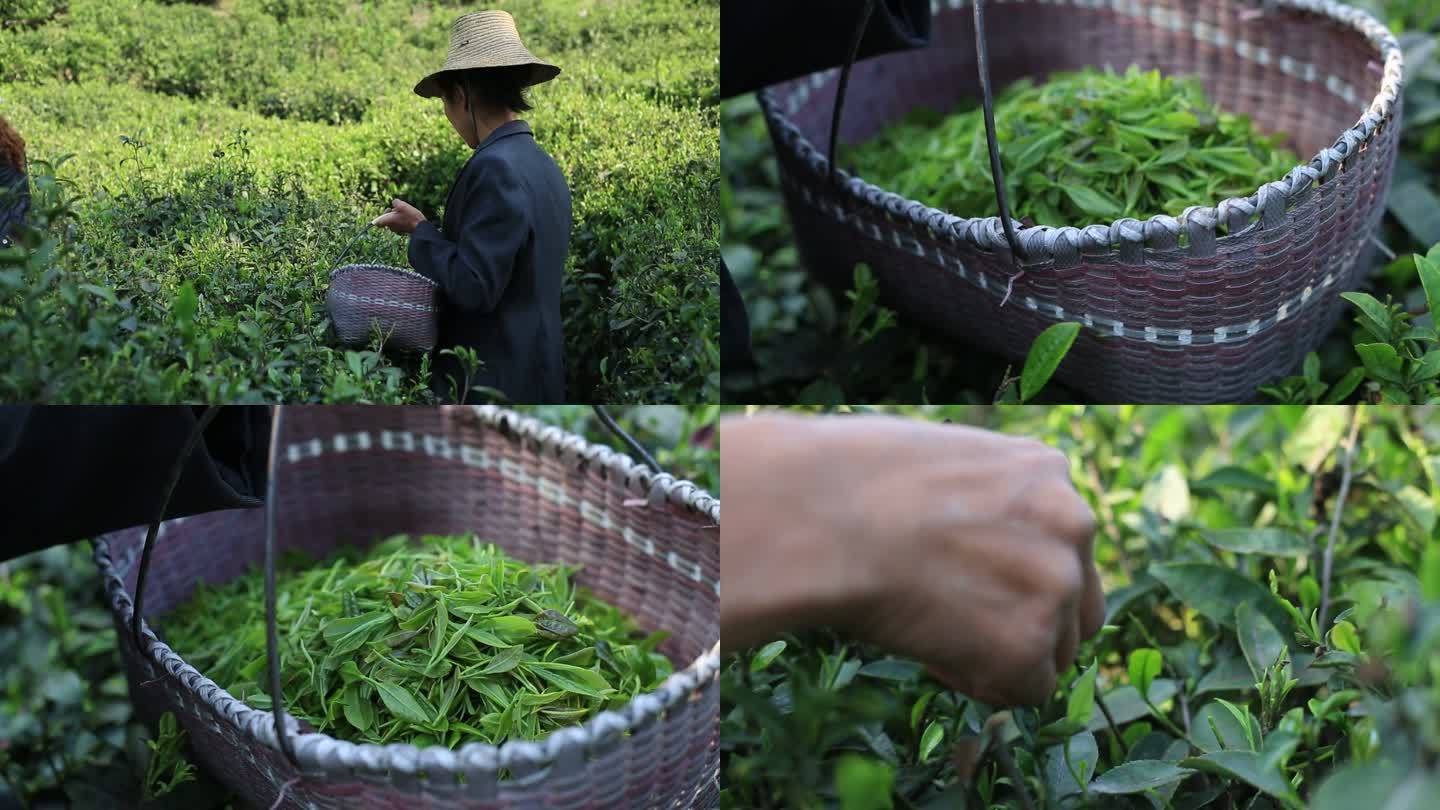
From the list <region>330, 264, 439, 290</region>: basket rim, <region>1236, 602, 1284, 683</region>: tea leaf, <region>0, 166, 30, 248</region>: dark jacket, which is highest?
<region>0, 166, 30, 248</region>: dark jacket

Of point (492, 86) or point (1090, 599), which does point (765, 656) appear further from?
point (492, 86)

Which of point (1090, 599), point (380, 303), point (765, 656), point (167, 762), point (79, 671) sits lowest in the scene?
point (79, 671)

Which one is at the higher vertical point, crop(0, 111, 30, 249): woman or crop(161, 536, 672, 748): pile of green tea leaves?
crop(0, 111, 30, 249): woman

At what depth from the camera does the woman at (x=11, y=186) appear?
3.08 ft

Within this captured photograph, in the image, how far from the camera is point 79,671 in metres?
1.31

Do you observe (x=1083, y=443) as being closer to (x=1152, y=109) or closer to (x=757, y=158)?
(x=1152, y=109)

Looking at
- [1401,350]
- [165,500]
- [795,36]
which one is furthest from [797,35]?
[165,500]

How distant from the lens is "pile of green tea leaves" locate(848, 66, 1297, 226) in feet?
3.74

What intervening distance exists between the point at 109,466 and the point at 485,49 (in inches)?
19.0

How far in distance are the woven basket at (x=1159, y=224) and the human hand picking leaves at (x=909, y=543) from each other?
382mm

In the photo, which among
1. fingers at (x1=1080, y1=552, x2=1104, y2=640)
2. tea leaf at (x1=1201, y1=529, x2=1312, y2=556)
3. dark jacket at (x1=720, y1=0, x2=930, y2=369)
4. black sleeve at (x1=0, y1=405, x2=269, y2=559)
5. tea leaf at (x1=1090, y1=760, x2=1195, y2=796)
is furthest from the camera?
dark jacket at (x1=720, y1=0, x2=930, y2=369)

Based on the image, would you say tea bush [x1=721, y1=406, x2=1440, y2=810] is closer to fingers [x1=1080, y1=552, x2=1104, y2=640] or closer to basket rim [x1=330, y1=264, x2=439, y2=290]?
fingers [x1=1080, y1=552, x2=1104, y2=640]

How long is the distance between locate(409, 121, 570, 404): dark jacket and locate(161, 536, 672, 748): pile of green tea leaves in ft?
Result: 0.59

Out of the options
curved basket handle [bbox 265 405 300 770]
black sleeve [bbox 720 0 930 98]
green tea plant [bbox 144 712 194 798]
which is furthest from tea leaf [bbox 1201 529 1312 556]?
green tea plant [bbox 144 712 194 798]
